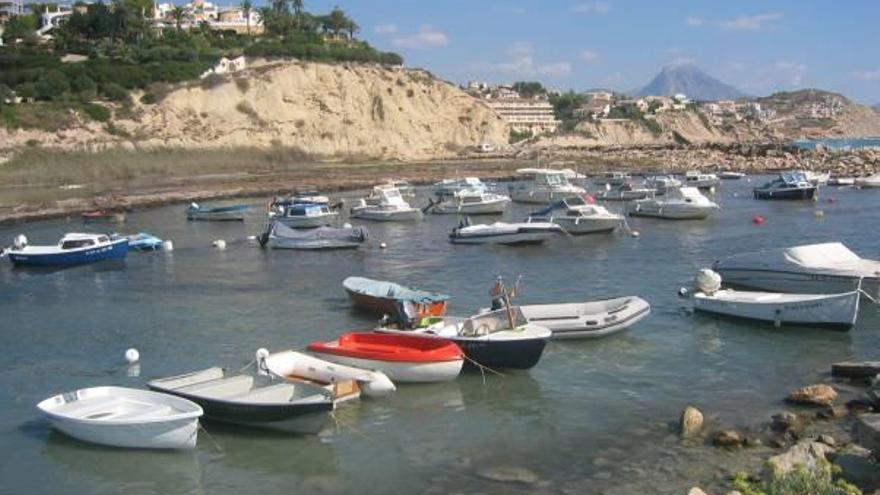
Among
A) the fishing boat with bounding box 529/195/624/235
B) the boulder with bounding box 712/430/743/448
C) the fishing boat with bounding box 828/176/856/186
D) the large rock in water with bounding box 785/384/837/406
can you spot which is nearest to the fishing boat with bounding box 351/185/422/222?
the fishing boat with bounding box 529/195/624/235

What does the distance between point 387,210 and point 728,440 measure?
40620 mm

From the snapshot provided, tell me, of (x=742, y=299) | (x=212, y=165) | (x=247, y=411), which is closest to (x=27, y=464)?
(x=247, y=411)

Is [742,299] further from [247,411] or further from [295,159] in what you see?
[295,159]

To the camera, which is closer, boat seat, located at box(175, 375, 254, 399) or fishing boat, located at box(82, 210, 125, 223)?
boat seat, located at box(175, 375, 254, 399)

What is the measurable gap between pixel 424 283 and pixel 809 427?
18249mm

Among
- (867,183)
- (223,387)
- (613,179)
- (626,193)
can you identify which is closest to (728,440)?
(223,387)

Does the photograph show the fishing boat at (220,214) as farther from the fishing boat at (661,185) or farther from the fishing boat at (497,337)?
the fishing boat at (497,337)

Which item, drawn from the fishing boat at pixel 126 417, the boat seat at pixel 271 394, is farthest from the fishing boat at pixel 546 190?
the fishing boat at pixel 126 417

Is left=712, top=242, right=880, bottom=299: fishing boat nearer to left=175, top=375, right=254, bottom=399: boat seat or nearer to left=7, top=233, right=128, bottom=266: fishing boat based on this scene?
left=175, top=375, right=254, bottom=399: boat seat

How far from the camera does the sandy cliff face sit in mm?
94062

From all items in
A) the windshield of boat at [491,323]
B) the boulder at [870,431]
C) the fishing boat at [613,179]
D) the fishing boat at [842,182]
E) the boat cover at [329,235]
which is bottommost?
the boat cover at [329,235]

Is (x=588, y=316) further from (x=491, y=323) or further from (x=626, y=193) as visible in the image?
(x=626, y=193)

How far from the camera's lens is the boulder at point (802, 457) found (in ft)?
42.0

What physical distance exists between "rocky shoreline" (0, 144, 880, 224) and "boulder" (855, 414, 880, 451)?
5168cm
